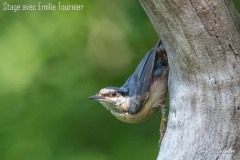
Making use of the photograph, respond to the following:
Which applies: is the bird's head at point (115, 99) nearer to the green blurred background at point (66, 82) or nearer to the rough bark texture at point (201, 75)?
the rough bark texture at point (201, 75)

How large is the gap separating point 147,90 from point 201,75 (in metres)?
0.47

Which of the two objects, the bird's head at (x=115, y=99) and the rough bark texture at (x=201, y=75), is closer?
the rough bark texture at (x=201, y=75)

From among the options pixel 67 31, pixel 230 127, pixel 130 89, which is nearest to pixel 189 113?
pixel 230 127

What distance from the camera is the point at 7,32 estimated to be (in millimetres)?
5266

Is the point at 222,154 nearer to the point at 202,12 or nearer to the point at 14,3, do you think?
the point at 202,12

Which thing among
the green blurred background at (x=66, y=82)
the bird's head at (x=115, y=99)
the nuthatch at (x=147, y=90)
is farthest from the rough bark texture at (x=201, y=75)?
the green blurred background at (x=66, y=82)

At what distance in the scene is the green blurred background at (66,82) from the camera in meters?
5.29

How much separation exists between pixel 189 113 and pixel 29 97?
2056 millimetres

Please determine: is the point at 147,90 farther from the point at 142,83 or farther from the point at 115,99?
the point at 115,99

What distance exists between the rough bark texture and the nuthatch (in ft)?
0.55

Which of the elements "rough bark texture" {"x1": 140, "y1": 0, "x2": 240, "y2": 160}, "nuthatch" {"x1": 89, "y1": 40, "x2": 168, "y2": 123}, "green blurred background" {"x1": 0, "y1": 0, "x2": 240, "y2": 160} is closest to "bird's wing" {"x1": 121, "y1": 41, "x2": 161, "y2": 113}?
"nuthatch" {"x1": 89, "y1": 40, "x2": 168, "y2": 123}

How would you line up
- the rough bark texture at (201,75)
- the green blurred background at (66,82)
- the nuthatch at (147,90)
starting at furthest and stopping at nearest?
1. the green blurred background at (66,82)
2. the nuthatch at (147,90)
3. the rough bark texture at (201,75)

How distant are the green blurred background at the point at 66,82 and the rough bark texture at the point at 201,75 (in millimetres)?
1634

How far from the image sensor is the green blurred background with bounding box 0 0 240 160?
17.4 feet
